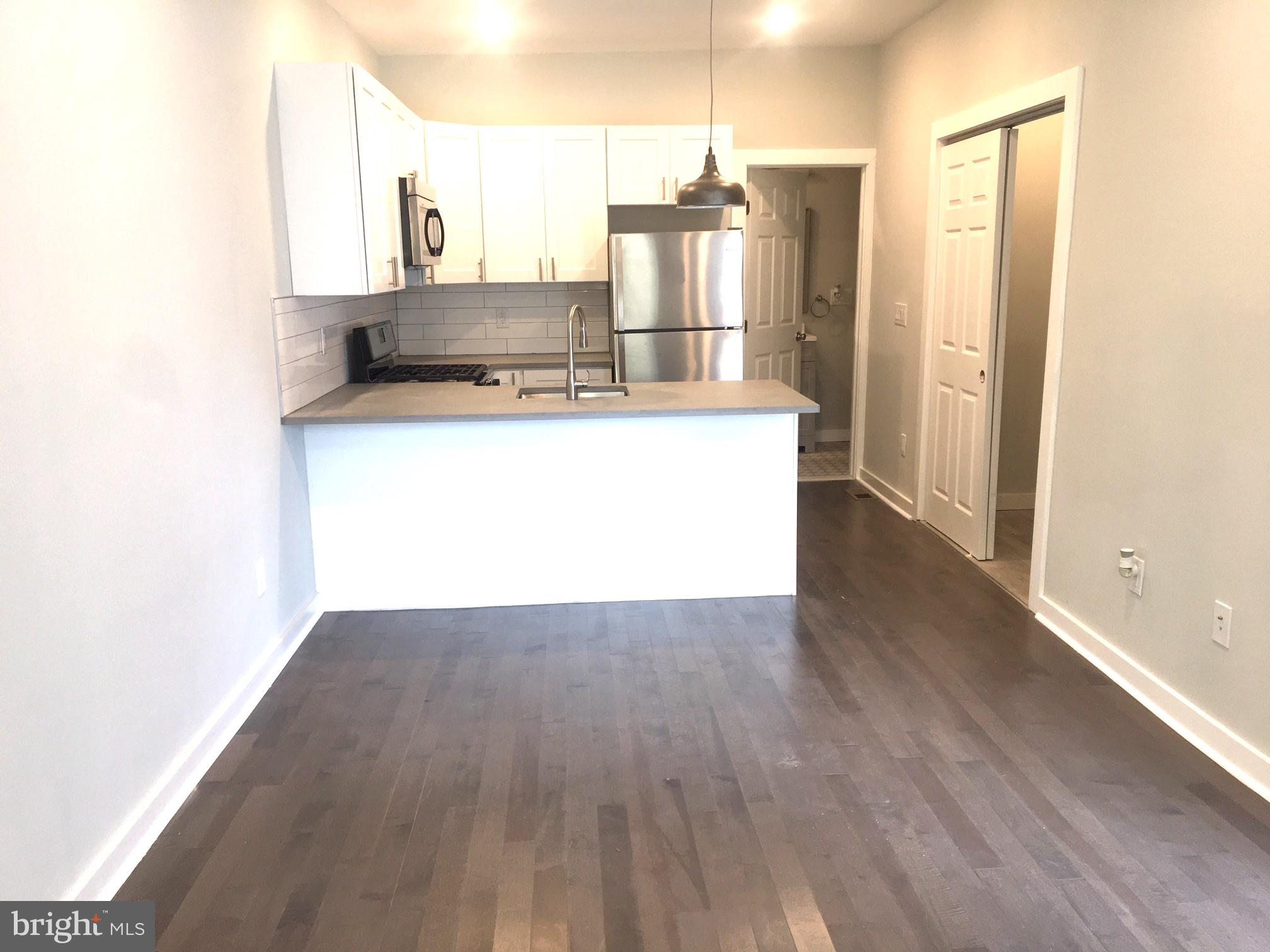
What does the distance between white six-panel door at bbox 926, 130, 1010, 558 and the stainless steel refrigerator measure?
1070 millimetres

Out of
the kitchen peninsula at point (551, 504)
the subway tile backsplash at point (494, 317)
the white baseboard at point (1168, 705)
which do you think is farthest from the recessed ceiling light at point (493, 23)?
the white baseboard at point (1168, 705)

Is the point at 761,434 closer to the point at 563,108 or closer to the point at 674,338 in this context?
the point at 674,338

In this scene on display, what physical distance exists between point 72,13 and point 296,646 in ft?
Answer: 7.19

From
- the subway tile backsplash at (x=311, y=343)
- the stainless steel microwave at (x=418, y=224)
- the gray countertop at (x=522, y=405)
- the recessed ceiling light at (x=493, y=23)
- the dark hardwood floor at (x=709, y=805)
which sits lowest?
the dark hardwood floor at (x=709, y=805)

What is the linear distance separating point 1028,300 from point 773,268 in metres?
1.71

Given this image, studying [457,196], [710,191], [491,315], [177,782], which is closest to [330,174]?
[710,191]

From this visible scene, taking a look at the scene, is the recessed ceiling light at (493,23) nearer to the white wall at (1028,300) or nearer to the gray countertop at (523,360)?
the gray countertop at (523,360)

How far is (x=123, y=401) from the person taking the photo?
2.27 m

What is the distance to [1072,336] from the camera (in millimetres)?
3422

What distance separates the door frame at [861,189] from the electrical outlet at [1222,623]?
3.43m

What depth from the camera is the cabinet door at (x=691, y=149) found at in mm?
5309

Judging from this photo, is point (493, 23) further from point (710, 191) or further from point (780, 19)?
point (710, 191)

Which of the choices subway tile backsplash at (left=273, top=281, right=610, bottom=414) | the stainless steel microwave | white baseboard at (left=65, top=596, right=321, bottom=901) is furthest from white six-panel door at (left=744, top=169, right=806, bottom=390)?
white baseboard at (left=65, top=596, right=321, bottom=901)

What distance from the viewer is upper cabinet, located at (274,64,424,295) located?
3.47 meters
